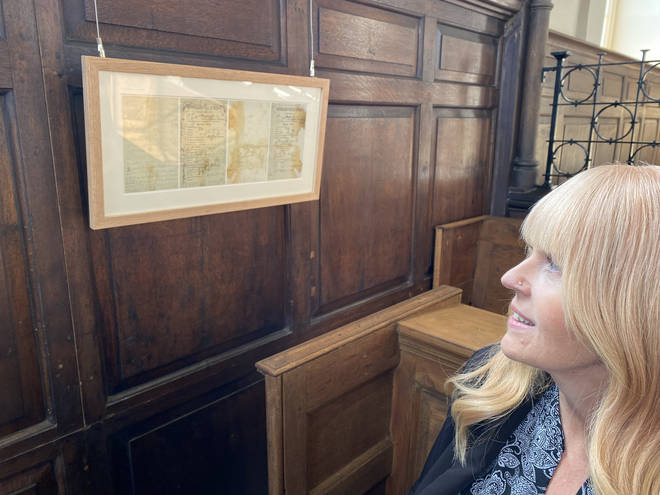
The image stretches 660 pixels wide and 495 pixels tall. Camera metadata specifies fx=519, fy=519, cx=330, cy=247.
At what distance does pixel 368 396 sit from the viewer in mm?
1913

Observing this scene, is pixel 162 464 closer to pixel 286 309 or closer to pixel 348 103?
pixel 286 309

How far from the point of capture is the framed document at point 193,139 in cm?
135

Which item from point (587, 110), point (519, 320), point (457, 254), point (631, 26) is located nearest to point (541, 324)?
point (519, 320)

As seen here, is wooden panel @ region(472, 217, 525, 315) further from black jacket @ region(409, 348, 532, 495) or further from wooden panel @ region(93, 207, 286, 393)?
black jacket @ region(409, 348, 532, 495)

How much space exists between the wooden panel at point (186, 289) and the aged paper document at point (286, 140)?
0.68 ft

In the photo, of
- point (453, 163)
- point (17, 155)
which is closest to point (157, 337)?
point (17, 155)

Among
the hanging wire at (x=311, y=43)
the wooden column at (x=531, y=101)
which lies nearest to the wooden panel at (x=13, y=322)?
the hanging wire at (x=311, y=43)

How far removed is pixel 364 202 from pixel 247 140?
857 millimetres

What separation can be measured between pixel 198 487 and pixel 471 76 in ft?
8.05

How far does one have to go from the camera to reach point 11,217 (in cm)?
133

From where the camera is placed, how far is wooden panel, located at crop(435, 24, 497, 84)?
8.77ft

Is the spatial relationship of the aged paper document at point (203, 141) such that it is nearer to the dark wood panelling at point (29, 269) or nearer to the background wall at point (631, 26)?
the dark wood panelling at point (29, 269)

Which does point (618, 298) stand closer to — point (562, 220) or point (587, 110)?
point (562, 220)

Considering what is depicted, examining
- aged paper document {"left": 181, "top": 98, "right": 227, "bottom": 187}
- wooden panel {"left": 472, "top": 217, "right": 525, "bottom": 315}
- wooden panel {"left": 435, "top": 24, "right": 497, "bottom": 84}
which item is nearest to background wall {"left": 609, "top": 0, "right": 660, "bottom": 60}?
wooden panel {"left": 435, "top": 24, "right": 497, "bottom": 84}
